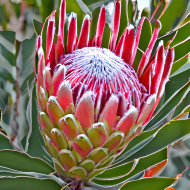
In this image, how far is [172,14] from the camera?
42.3 inches

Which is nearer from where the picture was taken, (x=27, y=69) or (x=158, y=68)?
(x=158, y=68)

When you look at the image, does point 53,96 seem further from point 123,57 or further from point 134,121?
point 123,57

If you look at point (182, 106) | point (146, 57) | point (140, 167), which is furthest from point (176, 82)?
point (140, 167)

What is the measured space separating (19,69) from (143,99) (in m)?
0.54

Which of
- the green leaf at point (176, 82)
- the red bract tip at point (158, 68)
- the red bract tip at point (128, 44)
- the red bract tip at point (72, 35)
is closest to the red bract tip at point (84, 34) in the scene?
the red bract tip at point (72, 35)

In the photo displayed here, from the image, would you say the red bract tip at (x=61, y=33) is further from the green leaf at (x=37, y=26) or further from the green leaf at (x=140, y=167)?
the green leaf at (x=140, y=167)

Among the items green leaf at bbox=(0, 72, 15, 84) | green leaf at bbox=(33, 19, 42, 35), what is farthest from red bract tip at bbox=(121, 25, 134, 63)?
green leaf at bbox=(0, 72, 15, 84)

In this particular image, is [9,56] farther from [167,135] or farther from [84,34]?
[167,135]

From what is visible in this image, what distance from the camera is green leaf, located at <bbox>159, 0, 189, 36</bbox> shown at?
1058mm

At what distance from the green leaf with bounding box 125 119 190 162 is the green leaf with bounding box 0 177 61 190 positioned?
0.35m

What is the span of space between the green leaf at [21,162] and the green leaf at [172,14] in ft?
2.51

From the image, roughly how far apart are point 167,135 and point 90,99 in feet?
1.16

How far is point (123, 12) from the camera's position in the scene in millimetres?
1041

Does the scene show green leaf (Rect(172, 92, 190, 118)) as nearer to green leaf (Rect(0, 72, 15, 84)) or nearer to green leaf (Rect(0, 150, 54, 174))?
green leaf (Rect(0, 150, 54, 174))
